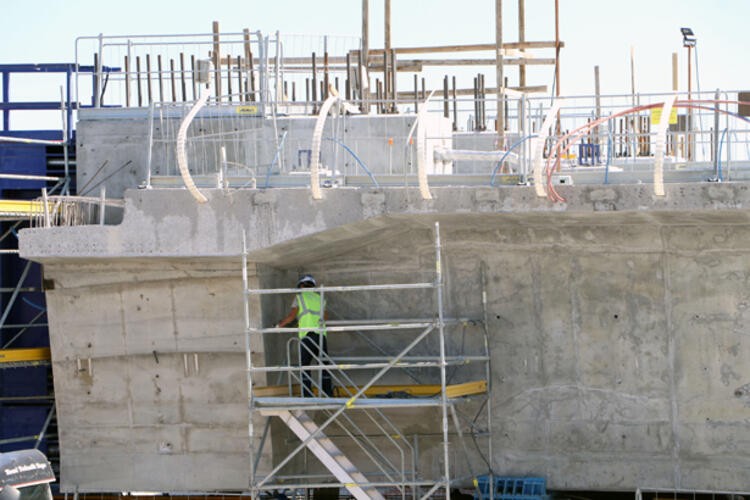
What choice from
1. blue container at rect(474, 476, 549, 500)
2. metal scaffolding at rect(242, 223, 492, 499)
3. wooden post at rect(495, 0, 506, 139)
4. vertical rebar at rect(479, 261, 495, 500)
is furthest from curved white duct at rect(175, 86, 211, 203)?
wooden post at rect(495, 0, 506, 139)

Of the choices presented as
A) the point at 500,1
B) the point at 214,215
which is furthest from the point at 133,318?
the point at 500,1

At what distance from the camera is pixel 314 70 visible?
75.6 feet

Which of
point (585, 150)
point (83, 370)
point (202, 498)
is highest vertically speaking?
point (585, 150)

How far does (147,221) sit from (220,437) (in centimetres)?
338

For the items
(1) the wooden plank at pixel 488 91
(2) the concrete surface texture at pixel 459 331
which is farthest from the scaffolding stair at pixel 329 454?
(1) the wooden plank at pixel 488 91

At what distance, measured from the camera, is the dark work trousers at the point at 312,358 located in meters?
18.0

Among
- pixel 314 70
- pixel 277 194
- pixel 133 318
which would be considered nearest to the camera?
pixel 277 194

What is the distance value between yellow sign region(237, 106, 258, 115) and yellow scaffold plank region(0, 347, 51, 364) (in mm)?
4565

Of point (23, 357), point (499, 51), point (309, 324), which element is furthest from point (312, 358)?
point (499, 51)

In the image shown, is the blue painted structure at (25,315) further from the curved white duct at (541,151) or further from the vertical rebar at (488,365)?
the curved white duct at (541,151)

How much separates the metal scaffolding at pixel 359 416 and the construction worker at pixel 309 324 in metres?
0.10

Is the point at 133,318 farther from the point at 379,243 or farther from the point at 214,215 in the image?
the point at 379,243

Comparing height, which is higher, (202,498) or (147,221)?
(147,221)

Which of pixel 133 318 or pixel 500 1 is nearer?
pixel 133 318
